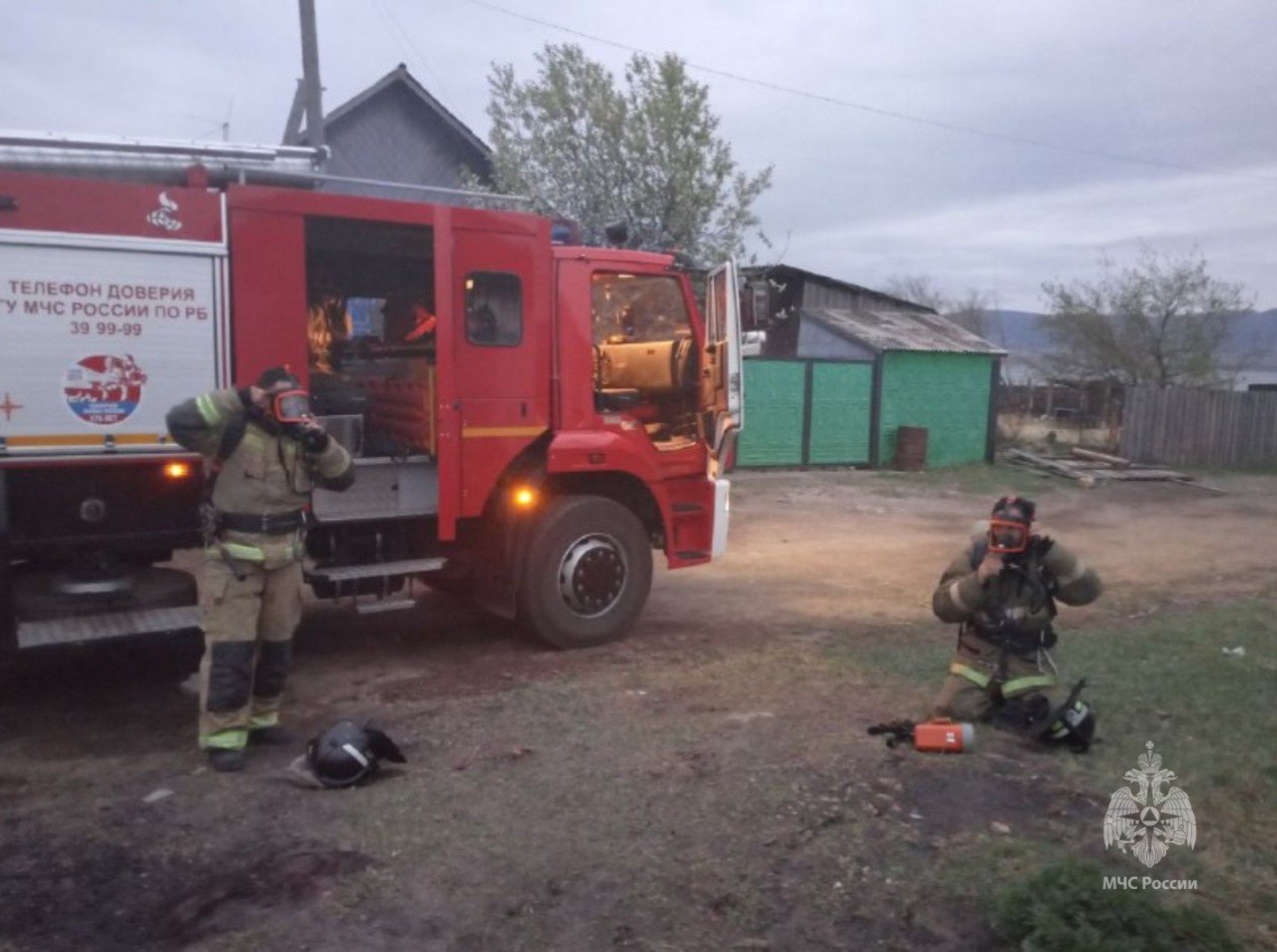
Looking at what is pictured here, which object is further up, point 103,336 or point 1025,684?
point 103,336

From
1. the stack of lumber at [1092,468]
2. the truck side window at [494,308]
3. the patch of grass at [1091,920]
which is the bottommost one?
the stack of lumber at [1092,468]

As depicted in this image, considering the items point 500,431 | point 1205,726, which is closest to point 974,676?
point 1205,726

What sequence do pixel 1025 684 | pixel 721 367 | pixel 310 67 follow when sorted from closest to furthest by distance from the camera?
pixel 1025 684 → pixel 721 367 → pixel 310 67

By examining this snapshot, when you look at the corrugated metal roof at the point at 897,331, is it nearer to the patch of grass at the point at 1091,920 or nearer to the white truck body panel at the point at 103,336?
the white truck body panel at the point at 103,336

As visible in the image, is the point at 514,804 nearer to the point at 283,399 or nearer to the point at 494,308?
the point at 283,399

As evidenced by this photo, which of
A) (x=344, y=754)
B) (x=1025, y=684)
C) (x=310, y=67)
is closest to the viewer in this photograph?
(x=344, y=754)

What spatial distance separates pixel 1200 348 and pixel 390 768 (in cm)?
2765

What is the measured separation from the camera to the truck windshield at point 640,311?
25.4 feet

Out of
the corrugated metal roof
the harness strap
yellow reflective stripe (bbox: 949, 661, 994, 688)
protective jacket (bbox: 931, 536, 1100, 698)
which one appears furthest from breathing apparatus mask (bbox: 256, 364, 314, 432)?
the corrugated metal roof

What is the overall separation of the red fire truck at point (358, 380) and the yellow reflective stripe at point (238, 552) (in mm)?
1055

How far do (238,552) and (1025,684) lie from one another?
149 inches

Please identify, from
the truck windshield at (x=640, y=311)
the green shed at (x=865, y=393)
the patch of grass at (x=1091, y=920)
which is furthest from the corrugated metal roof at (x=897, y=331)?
the patch of grass at (x=1091, y=920)

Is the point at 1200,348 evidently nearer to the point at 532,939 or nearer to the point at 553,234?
the point at 553,234

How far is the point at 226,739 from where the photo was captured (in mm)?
5195
